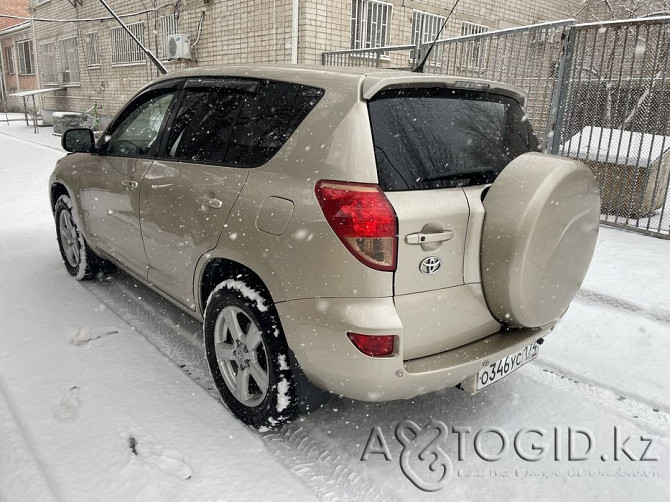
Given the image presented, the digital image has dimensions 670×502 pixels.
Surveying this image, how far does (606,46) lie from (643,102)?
0.80 meters

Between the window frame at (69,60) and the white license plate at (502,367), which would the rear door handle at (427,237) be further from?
the window frame at (69,60)

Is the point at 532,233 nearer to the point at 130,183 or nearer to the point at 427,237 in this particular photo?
the point at 427,237

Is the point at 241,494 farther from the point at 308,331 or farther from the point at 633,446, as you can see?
the point at 633,446

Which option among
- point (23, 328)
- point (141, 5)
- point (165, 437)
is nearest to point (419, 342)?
point (165, 437)

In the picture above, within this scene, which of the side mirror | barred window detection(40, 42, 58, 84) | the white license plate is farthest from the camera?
barred window detection(40, 42, 58, 84)

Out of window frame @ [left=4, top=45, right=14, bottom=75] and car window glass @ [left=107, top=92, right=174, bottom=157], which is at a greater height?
window frame @ [left=4, top=45, right=14, bottom=75]

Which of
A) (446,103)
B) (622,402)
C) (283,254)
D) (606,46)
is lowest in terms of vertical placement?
(622,402)

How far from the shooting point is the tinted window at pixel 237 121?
2.38m

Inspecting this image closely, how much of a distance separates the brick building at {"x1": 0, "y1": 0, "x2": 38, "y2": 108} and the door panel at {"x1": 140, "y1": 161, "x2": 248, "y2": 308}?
26317 millimetres

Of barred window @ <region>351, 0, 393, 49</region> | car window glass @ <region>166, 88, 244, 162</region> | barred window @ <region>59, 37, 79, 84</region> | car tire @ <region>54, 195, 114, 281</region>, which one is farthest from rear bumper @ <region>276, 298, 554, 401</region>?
barred window @ <region>59, 37, 79, 84</region>

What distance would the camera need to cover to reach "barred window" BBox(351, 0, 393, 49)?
10.5m

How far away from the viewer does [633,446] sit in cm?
256

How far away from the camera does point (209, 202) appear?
2615 millimetres

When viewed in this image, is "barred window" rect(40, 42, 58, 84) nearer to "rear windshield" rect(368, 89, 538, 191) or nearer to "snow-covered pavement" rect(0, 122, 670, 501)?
"snow-covered pavement" rect(0, 122, 670, 501)
